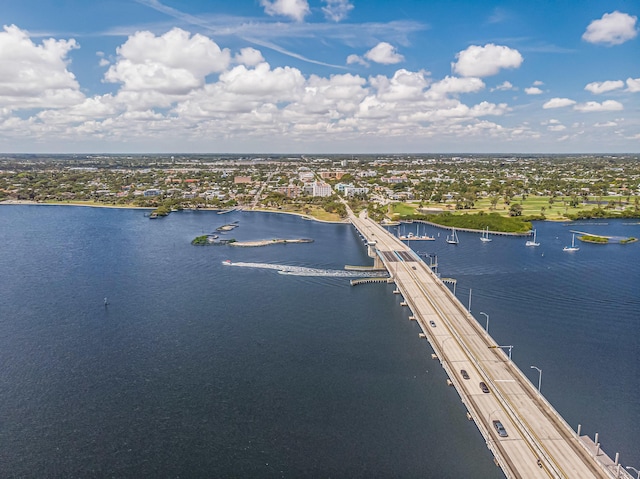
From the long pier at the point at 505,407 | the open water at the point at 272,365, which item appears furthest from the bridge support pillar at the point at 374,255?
the long pier at the point at 505,407

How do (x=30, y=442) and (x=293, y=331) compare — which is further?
(x=293, y=331)

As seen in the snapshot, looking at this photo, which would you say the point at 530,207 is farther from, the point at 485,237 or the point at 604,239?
the point at 485,237

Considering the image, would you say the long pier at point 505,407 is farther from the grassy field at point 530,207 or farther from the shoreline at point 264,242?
the grassy field at point 530,207

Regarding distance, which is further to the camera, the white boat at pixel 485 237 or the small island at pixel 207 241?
the white boat at pixel 485 237

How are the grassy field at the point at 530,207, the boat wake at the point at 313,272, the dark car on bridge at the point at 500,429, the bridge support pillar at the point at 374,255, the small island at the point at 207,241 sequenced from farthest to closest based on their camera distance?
the grassy field at the point at 530,207, the small island at the point at 207,241, the bridge support pillar at the point at 374,255, the boat wake at the point at 313,272, the dark car on bridge at the point at 500,429

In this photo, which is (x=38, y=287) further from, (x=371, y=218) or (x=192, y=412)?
(x=371, y=218)

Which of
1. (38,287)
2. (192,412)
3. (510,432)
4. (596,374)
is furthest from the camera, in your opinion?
(38,287)

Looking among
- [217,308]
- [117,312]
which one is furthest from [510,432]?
[117,312]

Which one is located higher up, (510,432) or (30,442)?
(510,432)
